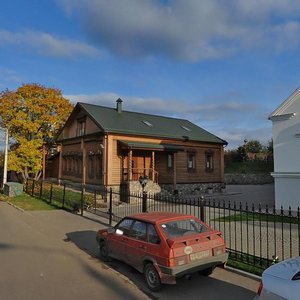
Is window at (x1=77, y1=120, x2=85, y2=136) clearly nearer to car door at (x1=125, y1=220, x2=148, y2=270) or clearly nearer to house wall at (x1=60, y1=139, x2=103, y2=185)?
house wall at (x1=60, y1=139, x2=103, y2=185)

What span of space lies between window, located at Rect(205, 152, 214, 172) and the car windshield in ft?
82.5

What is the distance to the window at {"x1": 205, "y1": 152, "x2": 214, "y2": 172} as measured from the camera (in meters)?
32.3

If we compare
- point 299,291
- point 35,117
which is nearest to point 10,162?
point 35,117

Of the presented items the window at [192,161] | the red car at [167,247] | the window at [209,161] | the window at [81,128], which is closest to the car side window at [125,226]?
the red car at [167,247]

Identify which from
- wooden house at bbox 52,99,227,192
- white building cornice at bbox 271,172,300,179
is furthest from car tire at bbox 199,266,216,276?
wooden house at bbox 52,99,227,192

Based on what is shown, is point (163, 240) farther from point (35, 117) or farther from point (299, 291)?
point (35, 117)

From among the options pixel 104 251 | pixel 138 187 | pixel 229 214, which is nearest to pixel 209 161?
pixel 138 187

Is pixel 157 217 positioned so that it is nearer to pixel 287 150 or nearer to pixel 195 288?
pixel 195 288

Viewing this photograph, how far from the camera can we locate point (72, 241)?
11.3 m

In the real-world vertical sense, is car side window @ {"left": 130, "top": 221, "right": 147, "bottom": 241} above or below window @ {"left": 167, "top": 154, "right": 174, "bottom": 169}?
below

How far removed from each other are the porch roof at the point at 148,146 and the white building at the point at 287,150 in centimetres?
1040

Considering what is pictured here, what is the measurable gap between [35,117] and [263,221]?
30.0m

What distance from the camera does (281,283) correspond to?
3.84 m

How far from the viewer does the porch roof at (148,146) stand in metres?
25.1
